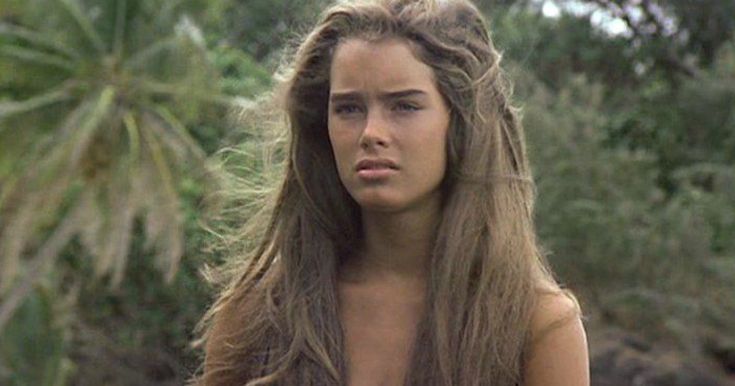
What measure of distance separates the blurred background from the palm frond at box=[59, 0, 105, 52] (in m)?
0.02

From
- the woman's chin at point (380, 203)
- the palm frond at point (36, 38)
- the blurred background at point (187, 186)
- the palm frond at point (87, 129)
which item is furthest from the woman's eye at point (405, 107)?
the palm frond at point (36, 38)

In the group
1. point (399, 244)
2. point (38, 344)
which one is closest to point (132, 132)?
point (38, 344)

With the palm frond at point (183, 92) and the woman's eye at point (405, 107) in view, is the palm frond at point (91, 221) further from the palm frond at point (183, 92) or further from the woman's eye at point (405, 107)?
the woman's eye at point (405, 107)

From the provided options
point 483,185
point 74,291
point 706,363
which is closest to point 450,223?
point 483,185

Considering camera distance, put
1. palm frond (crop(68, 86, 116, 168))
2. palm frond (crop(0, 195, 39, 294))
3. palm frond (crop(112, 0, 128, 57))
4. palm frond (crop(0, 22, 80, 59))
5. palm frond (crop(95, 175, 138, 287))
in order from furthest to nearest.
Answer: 1. palm frond (crop(112, 0, 128, 57))
2. palm frond (crop(0, 22, 80, 59))
3. palm frond (crop(68, 86, 116, 168))
4. palm frond (crop(0, 195, 39, 294))
5. palm frond (crop(95, 175, 138, 287))

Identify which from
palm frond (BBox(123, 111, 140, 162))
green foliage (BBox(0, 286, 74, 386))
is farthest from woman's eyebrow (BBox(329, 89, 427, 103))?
palm frond (BBox(123, 111, 140, 162))

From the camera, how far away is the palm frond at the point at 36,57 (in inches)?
781

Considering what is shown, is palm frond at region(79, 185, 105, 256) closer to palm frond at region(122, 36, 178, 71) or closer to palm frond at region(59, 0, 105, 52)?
palm frond at region(122, 36, 178, 71)

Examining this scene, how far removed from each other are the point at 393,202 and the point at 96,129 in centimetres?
1717

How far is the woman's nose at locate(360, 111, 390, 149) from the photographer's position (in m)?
2.46

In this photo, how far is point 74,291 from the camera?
18.9 metres

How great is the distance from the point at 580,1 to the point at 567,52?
1.14 metres

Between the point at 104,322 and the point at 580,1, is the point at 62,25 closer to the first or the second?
the point at 104,322

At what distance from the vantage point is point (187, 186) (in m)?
19.2
